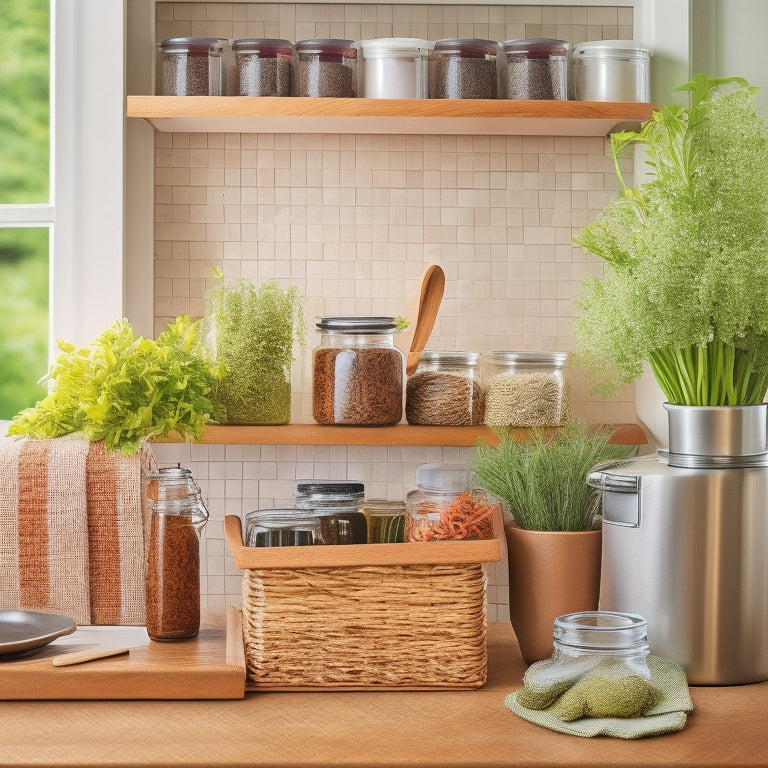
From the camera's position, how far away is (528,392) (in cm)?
136

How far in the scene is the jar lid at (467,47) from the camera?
1396 mm

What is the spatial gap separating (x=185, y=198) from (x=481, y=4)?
1.84 ft

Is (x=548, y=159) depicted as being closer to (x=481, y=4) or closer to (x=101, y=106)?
(x=481, y=4)

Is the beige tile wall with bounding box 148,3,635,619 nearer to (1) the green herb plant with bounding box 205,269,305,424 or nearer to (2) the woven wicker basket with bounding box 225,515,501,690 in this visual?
(1) the green herb plant with bounding box 205,269,305,424

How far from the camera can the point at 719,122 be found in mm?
1133

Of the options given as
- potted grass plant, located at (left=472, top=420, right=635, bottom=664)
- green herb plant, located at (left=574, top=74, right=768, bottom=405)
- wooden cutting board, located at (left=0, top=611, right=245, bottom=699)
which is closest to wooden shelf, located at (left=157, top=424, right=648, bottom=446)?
potted grass plant, located at (left=472, top=420, right=635, bottom=664)

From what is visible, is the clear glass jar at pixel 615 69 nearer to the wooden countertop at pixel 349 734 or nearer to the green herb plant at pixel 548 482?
the green herb plant at pixel 548 482

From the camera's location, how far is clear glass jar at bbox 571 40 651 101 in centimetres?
142

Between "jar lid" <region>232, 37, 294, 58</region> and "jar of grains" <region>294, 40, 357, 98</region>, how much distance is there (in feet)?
0.08

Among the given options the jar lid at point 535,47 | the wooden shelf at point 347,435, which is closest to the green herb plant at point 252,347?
the wooden shelf at point 347,435

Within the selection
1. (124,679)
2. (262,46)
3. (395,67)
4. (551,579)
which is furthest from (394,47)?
(124,679)

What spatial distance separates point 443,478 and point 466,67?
616mm

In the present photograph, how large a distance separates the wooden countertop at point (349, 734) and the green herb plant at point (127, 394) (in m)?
0.39

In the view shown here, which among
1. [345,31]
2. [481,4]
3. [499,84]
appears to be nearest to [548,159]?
[499,84]
